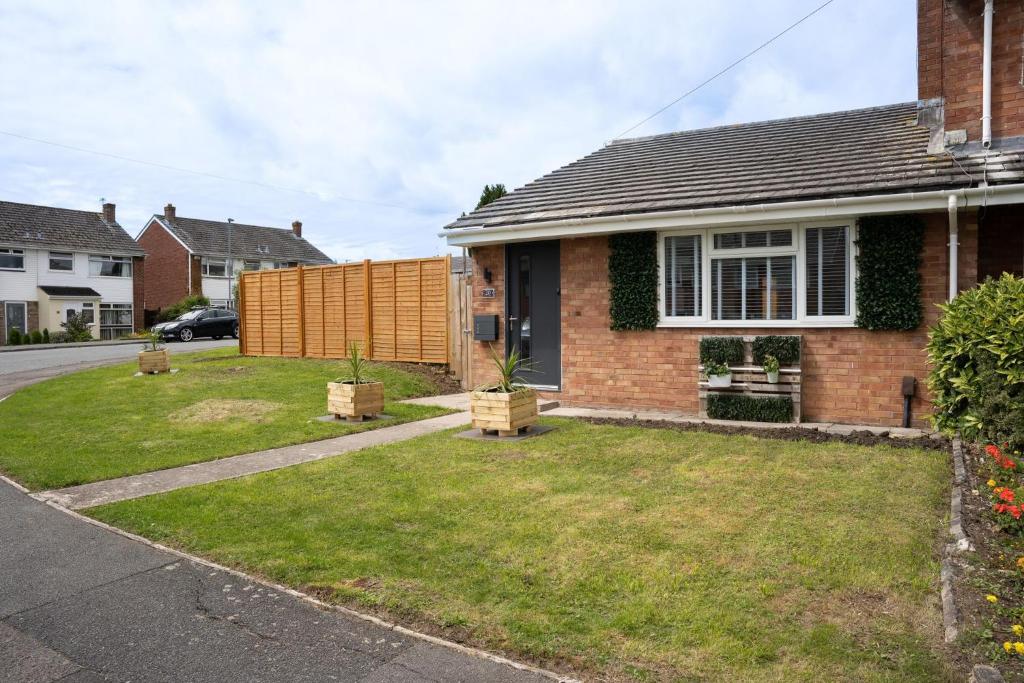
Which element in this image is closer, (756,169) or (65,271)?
(756,169)

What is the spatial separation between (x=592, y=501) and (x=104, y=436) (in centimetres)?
685

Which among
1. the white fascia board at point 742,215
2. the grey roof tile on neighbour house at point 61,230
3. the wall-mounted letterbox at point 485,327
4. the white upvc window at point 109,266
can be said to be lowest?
the wall-mounted letterbox at point 485,327

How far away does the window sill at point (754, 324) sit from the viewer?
30.7ft

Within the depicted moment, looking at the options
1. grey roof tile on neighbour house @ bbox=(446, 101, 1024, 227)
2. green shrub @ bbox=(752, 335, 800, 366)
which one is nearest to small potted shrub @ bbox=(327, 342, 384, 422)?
grey roof tile on neighbour house @ bbox=(446, 101, 1024, 227)

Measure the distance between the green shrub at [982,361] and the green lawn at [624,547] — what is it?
0.63m

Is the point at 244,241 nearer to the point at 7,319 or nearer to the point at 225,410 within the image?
the point at 7,319

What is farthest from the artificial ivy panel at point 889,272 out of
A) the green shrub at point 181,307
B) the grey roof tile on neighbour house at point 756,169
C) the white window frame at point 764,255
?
the green shrub at point 181,307

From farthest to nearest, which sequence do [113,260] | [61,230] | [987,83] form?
[113,260], [61,230], [987,83]

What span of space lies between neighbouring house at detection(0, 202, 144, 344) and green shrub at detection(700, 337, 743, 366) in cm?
3981

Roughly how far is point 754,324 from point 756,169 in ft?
8.85

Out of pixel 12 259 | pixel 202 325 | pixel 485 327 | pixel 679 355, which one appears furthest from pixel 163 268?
pixel 679 355

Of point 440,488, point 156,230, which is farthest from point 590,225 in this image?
point 156,230

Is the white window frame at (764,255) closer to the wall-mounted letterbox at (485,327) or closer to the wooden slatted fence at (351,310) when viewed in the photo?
the wall-mounted letterbox at (485,327)

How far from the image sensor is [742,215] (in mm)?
9602
